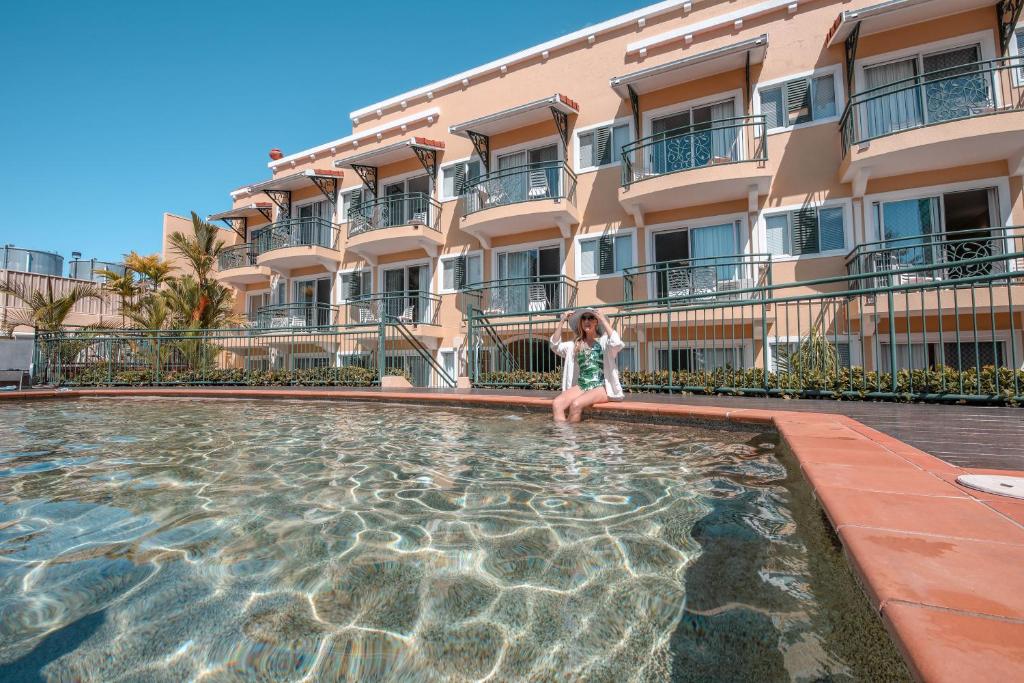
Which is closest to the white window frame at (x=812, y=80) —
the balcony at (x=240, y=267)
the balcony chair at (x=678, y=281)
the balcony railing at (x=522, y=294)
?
the balcony chair at (x=678, y=281)

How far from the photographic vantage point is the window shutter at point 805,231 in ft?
36.6

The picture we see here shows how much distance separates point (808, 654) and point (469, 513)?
64.3 inches

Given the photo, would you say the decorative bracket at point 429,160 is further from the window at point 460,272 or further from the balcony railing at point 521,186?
the window at point 460,272

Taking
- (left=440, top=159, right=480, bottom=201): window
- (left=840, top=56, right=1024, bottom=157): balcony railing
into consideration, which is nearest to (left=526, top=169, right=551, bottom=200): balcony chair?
(left=440, top=159, right=480, bottom=201): window

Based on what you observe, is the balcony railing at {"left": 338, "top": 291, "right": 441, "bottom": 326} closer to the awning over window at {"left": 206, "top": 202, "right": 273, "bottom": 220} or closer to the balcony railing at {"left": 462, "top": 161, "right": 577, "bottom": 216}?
the balcony railing at {"left": 462, "top": 161, "right": 577, "bottom": 216}

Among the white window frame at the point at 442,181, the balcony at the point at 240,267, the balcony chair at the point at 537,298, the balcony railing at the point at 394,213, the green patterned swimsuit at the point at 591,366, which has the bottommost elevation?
the green patterned swimsuit at the point at 591,366

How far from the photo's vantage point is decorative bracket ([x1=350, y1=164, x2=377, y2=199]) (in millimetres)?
17544

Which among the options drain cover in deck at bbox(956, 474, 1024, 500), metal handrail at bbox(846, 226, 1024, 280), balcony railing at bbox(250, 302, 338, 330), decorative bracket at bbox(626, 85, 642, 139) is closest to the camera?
drain cover in deck at bbox(956, 474, 1024, 500)

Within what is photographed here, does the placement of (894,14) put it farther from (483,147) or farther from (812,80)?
(483,147)

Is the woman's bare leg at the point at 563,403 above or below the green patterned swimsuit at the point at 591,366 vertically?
below

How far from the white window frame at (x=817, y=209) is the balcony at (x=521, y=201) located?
4793mm

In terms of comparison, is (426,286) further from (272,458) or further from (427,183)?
(272,458)

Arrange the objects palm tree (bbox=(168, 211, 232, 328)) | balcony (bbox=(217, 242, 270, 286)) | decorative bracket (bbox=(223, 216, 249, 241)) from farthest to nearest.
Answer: decorative bracket (bbox=(223, 216, 249, 241)) < balcony (bbox=(217, 242, 270, 286)) < palm tree (bbox=(168, 211, 232, 328))

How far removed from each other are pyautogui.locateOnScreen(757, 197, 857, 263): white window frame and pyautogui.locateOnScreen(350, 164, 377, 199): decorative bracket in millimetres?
12591
